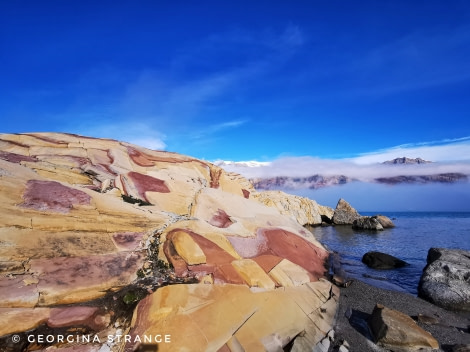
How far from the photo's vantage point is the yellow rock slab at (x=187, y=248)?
9086 mm

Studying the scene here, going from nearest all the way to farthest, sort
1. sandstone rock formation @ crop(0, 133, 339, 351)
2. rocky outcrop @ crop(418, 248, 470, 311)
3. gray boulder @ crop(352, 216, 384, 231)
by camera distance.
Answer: sandstone rock formation @ crop(0, 133, 339, 351) → rocky outcrop @ crop(418, 248, 470, 311) → gray boulder @ crop(352, 216, 384, 231)

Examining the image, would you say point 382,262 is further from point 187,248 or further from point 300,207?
point 300,207

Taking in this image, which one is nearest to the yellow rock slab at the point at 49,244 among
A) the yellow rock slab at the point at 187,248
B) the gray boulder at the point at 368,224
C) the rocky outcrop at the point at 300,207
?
the yellow rock slab at the point at 187,248

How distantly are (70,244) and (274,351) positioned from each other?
20.7 ft

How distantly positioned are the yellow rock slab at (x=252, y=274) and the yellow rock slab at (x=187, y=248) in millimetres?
1271

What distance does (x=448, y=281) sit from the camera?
12.9 m

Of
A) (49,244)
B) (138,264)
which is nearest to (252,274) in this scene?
(138,264)

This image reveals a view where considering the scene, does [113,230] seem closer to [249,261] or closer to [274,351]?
[249,261]

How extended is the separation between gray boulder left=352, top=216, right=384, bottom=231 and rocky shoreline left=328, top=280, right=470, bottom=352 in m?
39.6

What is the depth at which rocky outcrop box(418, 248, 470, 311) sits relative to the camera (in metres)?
11.7

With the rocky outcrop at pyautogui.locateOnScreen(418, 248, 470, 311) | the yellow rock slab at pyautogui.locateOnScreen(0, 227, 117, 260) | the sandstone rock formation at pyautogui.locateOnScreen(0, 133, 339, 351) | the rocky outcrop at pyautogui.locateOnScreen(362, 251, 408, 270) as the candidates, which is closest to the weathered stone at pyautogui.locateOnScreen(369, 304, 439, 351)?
the sandstone rock formation at pyautogui.locateOnScreen(0, 133, 339, 351)

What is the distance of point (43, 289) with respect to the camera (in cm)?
673

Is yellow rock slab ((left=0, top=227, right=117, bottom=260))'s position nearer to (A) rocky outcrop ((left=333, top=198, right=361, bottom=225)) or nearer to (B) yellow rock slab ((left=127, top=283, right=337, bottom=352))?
(B) yellow rock slab ((left=127, top=283, right=337, bottom=352))

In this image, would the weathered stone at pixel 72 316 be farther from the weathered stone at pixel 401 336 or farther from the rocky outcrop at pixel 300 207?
the rocky outcrop at pixel 300 207
